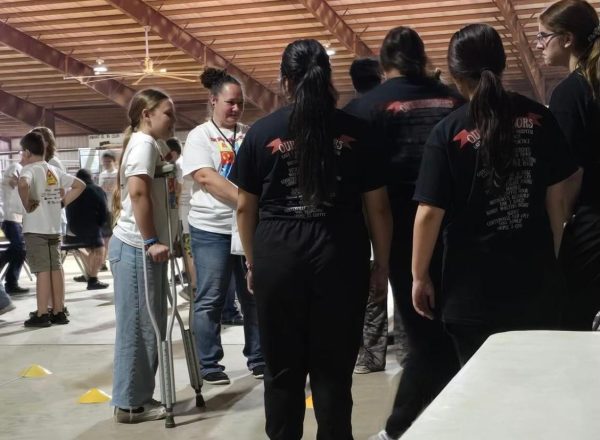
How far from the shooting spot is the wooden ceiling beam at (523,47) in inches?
532

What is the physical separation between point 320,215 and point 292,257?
0.14 meters

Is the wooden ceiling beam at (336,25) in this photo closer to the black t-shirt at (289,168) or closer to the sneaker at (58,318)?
the sneaker at (58,318)

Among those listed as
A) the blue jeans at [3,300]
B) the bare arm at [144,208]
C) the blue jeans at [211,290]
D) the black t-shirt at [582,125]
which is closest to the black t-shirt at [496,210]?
the black t-shirt at [582,125]

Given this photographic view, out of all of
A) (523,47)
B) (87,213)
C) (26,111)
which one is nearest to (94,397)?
(87,213)

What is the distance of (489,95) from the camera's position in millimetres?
2117

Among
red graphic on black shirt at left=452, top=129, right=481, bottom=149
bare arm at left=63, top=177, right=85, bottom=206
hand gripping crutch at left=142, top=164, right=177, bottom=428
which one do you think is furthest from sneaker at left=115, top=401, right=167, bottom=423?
bare arm at left=63, top=177, right=85, bottom=206

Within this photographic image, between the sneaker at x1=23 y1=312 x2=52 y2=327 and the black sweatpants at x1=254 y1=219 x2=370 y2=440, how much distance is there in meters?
3.86

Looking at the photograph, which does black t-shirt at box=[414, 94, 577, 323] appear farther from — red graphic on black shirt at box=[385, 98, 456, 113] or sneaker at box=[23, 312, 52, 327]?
sneaker at box=[23, 312, 52, 327]

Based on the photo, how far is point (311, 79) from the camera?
2281 millimetres

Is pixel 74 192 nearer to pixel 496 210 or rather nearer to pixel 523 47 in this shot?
pixel 496 210

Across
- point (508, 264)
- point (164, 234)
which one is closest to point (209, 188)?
point (164, 234)

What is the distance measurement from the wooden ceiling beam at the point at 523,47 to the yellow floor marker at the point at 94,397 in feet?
35.7

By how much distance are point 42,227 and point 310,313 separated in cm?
394

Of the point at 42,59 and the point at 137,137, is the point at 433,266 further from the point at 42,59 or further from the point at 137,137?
the point at 42,59
